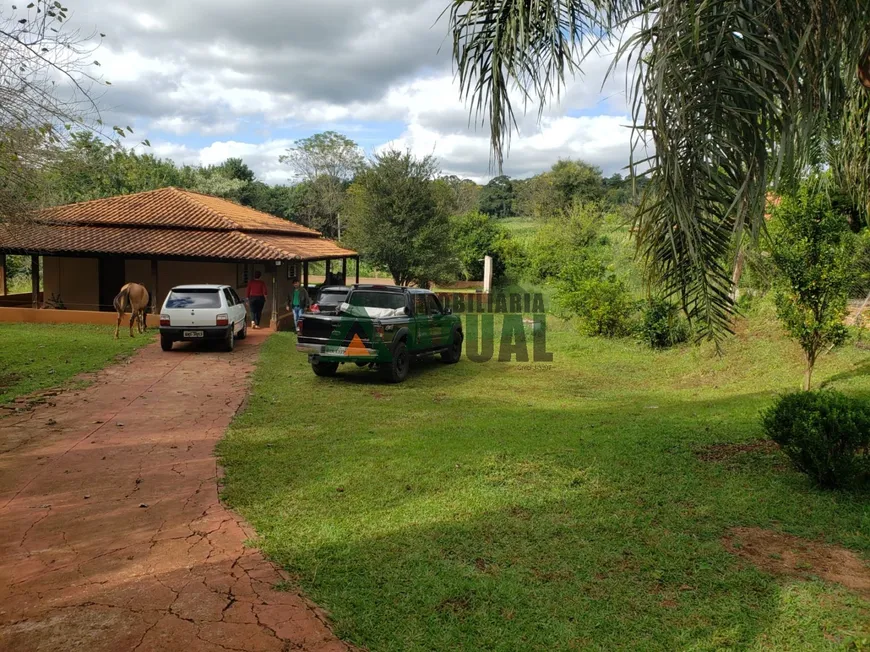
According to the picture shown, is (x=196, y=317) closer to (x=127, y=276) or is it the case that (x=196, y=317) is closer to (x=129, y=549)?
(x=127, y=276)

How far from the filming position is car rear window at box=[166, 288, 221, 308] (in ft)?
50.6

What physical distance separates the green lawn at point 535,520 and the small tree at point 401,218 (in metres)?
19.6

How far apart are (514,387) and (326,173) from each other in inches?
2442

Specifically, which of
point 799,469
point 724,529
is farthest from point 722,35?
point 799,469

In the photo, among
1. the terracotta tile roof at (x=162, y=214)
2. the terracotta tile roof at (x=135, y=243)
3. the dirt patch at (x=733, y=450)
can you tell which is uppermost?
the terracotta tile roof at (x=162, y=214)

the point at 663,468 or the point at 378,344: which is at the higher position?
the point at 378,344

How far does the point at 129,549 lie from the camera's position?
15.7 feet

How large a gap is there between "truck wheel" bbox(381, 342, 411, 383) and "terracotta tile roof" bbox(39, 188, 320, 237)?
12.6 meters

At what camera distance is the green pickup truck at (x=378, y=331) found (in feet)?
39.3

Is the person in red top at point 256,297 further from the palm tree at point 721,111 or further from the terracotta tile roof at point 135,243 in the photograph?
the palm tree at point 721,111

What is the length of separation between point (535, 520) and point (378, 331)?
282 inches

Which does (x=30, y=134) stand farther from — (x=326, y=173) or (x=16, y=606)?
(x=326, y=173)

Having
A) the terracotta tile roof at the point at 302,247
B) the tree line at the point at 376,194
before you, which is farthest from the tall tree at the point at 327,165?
the terracotta tile roof at the point at 302,247

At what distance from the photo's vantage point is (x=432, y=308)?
46.7 ft
